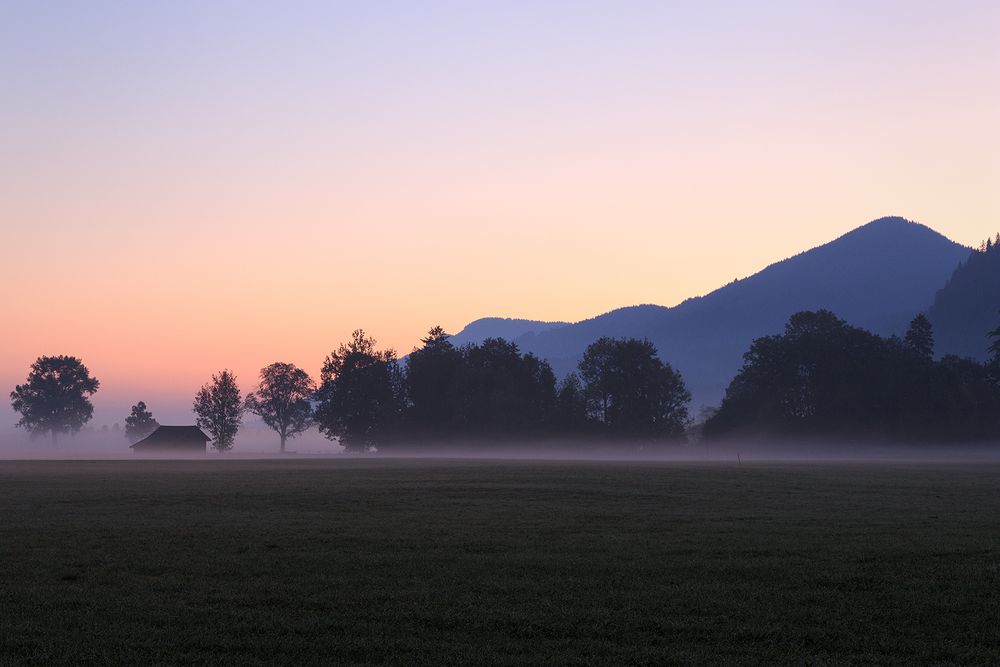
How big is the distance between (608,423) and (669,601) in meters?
142

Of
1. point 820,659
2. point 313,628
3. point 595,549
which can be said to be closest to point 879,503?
point 595,549

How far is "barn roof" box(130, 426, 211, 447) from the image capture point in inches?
7067

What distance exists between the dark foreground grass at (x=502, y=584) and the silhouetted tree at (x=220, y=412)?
15917cm

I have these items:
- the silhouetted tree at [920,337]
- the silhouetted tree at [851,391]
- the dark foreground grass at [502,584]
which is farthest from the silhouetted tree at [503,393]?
the dark foreground grass at [502,584]

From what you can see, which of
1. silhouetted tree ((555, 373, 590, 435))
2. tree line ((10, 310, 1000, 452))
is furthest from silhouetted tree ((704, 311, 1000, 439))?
silhouetted tree ((555, 373, 590, 435))

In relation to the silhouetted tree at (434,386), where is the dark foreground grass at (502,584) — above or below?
below

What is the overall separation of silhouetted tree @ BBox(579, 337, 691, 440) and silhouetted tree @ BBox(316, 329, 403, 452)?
119ft

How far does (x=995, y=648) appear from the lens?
492 inches

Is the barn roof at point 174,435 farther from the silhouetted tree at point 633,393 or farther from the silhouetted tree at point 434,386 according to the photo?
the silhouetted tree at point 633,393

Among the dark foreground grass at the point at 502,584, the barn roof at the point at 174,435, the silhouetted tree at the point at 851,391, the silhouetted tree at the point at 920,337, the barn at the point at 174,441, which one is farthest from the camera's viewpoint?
the barn roof at the point at 174,435

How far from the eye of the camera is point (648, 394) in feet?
516

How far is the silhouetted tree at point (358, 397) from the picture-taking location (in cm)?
16338

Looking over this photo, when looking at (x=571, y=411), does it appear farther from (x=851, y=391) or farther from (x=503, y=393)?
(x=851, y=391)

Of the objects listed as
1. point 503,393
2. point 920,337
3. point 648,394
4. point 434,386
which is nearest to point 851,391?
point 920,337
